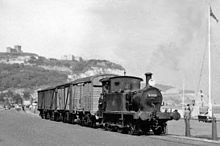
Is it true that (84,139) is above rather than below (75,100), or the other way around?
below

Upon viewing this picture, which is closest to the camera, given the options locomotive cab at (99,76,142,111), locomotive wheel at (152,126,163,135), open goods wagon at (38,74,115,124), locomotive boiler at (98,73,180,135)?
locomotive boiler at (98,73,180,135)

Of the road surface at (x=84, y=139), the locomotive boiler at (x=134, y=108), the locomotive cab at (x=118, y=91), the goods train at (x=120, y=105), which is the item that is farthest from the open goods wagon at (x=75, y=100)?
the road surface at (x=84, y=139)

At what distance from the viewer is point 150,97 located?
23.5m

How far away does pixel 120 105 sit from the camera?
24641 millimetres

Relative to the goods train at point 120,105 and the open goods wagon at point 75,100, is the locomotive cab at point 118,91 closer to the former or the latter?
the goods train at point 120,105

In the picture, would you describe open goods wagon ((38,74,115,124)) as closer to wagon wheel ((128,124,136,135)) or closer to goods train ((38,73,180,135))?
goods train ((38,73,180,135))

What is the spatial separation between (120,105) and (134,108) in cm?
102

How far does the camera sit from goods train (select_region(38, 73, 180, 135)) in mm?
23234

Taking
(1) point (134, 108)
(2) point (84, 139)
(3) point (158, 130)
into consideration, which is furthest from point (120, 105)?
(2) point (84, 139)

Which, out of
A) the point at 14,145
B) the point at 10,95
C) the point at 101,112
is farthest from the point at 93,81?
the point at 10,95

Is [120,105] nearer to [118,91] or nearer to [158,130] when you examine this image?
[118,91]

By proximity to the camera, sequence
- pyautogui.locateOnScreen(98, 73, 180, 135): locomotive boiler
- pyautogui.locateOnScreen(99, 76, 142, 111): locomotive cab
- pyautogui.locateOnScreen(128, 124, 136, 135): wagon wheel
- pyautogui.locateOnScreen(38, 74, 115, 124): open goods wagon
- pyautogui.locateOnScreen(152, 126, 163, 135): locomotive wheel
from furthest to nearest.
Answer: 1. pyautogui.locateOnScreen(38, 74, 115, 124): open goods wagon
2. pyautogui.locateOnScreen(99, 76, 142, 111): locomotive cab
3. pyautogui.locateOnScreen(152, 126, 163, 135): locomotive wheel
4. pyautogui.locateOnScreen(128, 124, 136, 135): wagon wheel
5. pyautogui.locateOnScreen(98, 73, 180, 135): locomotive boiler

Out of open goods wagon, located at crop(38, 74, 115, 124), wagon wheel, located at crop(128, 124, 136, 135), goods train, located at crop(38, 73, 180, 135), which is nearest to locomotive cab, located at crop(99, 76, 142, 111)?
goods train, located at crop(38, 73, 180, 135)

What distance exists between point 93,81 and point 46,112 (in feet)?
67.0
